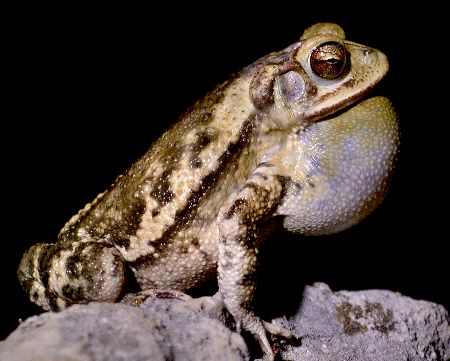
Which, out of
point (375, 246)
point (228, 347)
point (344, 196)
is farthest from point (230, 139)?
point (375, 246)

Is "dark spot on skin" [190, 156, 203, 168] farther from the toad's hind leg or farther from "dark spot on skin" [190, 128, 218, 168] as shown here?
the toad's hind leg

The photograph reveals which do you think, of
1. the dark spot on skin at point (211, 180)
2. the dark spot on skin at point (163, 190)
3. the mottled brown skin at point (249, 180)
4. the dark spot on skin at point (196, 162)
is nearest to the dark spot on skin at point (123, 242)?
the mottled brown skin at point (249, 180)

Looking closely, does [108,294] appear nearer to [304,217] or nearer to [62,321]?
[62,321]

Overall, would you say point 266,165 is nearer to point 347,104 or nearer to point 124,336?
point 347,104

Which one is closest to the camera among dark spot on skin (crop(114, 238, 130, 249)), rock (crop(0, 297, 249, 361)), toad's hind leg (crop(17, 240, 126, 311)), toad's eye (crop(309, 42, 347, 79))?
rock (crop(0, 297, 249, 361))

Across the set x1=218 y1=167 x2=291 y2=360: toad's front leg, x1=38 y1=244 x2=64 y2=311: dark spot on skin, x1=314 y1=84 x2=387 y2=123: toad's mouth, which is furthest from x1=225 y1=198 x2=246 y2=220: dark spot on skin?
x1=38 y1=244 x2=64 y2=311: dark spot on skin
